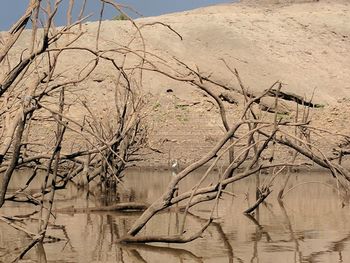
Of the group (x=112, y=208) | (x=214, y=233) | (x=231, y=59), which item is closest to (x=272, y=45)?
(x=231, y=59)

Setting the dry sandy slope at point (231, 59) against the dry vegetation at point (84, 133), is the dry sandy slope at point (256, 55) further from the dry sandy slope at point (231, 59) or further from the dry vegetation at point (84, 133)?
the dry vegetation at point (84, 133)

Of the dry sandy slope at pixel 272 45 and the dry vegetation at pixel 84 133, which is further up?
the dry sandy slope at pixel 272 45

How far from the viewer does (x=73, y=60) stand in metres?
35.2

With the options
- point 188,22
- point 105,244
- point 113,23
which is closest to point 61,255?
point 105,244

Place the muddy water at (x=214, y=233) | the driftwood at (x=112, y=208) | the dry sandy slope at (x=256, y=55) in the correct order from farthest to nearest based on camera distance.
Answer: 1. the dry sandy slope at (x=256, y=55)
2. the driftwood at (x=112, y=208)
3. the muddy water at (x=214, y=233)

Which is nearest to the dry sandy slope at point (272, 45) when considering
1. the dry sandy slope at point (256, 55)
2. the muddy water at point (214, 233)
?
the dry sandy slope at point (256, 55)

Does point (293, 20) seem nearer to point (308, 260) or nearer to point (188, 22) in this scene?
point (188, 22)

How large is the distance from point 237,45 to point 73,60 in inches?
335

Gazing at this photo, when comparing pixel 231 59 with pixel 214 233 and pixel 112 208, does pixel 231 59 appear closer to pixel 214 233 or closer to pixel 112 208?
pixel 112 208

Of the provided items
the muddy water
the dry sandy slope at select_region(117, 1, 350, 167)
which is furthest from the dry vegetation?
the dry sandy slope at select_region(117, 1, 350, 167)

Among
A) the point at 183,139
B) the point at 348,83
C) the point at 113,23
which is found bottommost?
the point at 183,139

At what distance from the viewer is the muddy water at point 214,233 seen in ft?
34.9

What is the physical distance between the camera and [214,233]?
1271cm

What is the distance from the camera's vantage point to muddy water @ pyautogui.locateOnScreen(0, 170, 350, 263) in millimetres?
10641
